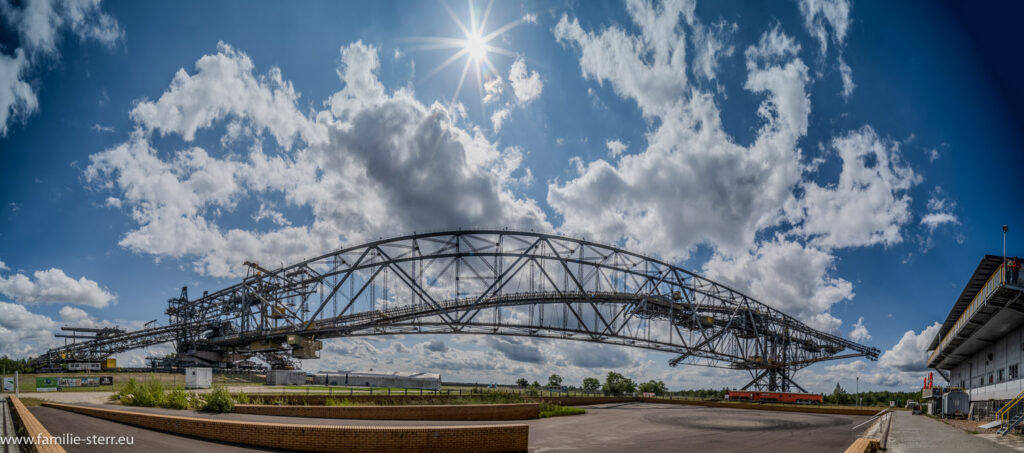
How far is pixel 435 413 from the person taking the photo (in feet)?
82.3

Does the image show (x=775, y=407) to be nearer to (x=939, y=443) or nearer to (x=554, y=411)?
(x=554, y=411)

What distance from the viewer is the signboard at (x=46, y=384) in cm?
4038

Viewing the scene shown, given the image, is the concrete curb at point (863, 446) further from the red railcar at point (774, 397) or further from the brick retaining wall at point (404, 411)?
the red railcar at point (774, 397)

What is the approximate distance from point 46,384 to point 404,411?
119ft

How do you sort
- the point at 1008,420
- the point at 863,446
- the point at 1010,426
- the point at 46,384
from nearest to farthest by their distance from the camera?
the point at 863,446, the point at 1010,426, the point at 1008,420, the point at 46,384

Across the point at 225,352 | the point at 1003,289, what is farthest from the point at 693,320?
the point at 225,352

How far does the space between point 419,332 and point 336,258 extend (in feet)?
40.7

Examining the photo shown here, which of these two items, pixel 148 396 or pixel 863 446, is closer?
pixel 863 446

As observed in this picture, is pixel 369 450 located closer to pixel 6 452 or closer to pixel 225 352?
pixel 6 452

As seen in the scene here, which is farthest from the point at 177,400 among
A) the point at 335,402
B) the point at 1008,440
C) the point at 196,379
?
the point at 1008,440

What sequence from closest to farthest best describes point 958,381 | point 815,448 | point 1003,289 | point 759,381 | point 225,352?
point 815,448
point 1003,289
point 958,381
point 759,381
point 225,352

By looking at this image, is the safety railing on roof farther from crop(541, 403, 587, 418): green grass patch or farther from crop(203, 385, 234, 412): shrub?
crop(203, 385, 234, 412): shrub

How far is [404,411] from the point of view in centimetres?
2419

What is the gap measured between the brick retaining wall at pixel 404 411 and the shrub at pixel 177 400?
118 inches
